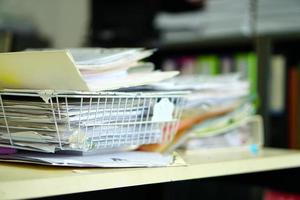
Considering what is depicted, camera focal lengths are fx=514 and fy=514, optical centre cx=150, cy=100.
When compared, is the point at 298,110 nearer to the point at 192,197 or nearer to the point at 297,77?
the point at 297,77

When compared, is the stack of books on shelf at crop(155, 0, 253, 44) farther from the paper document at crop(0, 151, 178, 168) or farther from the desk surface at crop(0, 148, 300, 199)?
the paper document at crop(0, 151, 178, 168)

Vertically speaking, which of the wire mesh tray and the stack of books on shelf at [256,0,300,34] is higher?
the stack of books on shelf at [256,0,300,34]

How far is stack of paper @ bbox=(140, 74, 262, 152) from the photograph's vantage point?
1119 mm

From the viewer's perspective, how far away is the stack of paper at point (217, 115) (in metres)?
1.12

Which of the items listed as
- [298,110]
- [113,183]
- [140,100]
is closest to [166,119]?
[140,100]

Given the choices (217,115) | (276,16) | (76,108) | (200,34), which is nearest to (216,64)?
(200,34)

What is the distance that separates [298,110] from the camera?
1.66 m

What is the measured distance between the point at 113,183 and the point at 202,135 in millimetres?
472

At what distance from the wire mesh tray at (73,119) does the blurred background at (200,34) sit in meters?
0.71

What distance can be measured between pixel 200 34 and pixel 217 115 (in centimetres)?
74

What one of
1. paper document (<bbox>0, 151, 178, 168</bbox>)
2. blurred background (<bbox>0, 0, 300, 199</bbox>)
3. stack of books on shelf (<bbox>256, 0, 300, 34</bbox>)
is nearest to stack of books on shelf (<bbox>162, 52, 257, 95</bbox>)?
blurred background (<bbox>0, 0, 300, 199</bbox>)

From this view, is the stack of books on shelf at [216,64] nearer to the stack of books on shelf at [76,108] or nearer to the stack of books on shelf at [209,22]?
the stack of books on shelf at [209,22]

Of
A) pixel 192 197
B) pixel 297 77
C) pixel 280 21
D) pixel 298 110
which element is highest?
pixel 280 21

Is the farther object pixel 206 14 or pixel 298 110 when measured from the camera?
pixel 206 14
